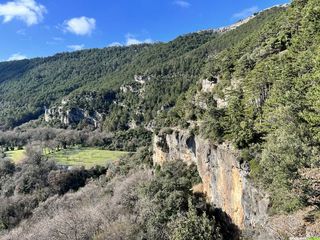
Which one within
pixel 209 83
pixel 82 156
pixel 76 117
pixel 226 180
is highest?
pixel 209 83

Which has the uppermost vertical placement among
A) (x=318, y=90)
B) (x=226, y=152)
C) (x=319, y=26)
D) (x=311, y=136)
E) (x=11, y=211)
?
(x=319, y=26)

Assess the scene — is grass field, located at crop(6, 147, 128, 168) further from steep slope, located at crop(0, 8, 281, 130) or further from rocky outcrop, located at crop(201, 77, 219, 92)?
rocky outcrop, located at crop(201, 77, 219, 92)

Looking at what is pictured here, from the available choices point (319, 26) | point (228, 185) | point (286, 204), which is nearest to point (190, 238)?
point (228, 185)

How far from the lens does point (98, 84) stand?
185 meters

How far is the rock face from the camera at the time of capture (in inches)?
1230

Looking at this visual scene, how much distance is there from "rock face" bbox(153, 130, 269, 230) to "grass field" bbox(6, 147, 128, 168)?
149 ft

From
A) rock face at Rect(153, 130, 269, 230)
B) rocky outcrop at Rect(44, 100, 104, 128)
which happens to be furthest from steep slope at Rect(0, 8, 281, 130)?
rock face at Rect(153, 130, 269, 230)

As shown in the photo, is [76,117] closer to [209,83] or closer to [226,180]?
[209,83]

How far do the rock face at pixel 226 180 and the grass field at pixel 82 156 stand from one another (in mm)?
45350

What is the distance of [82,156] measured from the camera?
4161 inches

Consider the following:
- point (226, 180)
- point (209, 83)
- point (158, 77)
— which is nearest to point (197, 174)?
point (226, 180)

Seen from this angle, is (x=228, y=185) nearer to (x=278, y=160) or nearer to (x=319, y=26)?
(x=278, y=160)

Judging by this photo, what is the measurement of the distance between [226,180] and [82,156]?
73135mm

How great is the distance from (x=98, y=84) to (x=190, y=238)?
15774 cm
